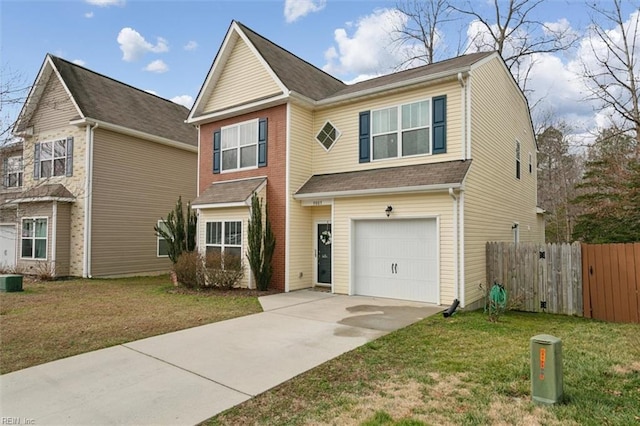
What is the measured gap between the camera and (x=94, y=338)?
7.04m

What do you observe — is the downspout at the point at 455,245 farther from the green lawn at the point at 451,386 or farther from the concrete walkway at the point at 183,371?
the green lawn at the point at 451,386

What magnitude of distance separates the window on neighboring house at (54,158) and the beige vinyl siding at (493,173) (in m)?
16.2

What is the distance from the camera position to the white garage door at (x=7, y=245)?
1845cm

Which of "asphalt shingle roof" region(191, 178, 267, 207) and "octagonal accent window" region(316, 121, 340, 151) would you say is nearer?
"asphalt shingle roof" region(191, 178, 267, 207)

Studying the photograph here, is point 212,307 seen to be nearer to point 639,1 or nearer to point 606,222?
point 606,222

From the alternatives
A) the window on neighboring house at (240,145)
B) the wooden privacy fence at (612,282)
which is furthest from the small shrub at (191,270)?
the wooden privacy fence at (612,282)

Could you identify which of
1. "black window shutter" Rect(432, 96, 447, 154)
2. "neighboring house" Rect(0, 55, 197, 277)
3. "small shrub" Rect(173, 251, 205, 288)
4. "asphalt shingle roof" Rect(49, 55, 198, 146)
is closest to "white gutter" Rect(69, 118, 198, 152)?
"neighboring house" Rect(0, 55, 197, 277)

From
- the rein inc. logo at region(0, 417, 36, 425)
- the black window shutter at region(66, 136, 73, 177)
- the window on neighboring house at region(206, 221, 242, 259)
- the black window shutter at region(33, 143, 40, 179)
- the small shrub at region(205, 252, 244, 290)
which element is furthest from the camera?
the black window shutter at region(33, 143, 40, 179)

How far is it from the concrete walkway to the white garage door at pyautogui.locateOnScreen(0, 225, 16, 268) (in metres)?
16.0

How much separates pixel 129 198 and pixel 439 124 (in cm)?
1374

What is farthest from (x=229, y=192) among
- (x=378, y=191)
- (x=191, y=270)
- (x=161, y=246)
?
(x=161, y=246)

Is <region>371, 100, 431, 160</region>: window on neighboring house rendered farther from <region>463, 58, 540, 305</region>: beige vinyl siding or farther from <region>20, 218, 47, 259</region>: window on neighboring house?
<region>20, 218, 47, 259</region>: window on neighboring house

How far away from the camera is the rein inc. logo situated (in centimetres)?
399

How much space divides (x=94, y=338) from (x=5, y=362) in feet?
4.56
